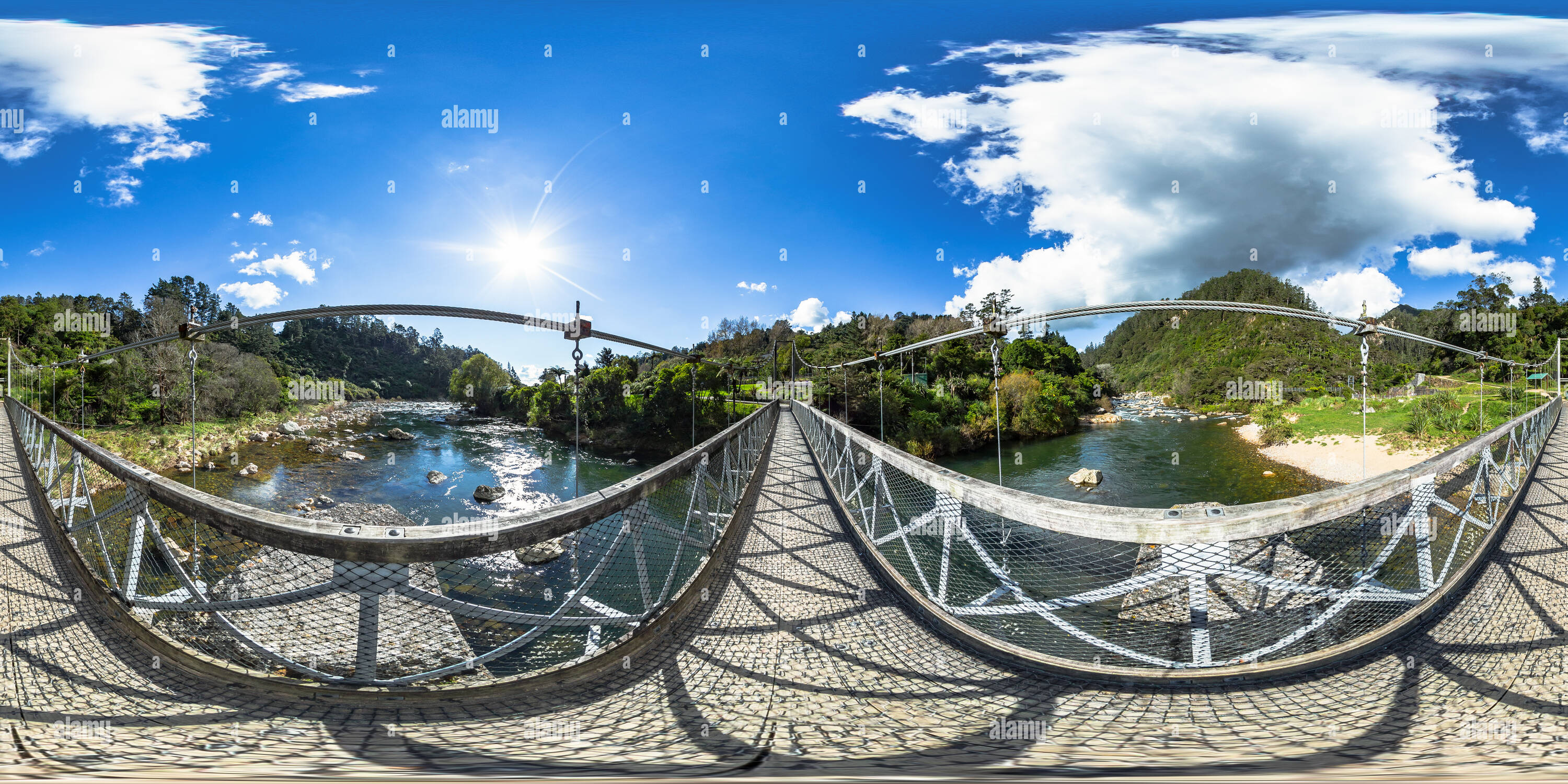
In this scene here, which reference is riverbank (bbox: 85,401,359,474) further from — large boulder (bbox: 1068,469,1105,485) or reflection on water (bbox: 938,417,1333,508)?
large boulder (bbox: 1068,469,1105,485)

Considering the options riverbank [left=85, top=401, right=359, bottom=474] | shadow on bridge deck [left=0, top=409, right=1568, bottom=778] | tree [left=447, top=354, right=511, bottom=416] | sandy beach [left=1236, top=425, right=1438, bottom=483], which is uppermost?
tree [left=447, top=354, right=511, bottom=416]

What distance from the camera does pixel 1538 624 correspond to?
2061 mm

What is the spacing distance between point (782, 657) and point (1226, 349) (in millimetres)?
60812

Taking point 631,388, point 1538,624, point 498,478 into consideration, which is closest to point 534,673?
point 1538,624

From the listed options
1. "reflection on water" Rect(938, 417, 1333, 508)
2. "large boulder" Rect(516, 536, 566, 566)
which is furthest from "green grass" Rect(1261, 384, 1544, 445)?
"large boulder" Rect(516, 536, 566, 566)

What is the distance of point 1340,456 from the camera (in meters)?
18.2

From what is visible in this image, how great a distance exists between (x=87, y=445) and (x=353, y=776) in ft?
11.9

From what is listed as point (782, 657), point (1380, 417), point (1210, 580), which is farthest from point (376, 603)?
point (1380, 417)

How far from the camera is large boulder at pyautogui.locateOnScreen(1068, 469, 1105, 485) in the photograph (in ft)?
52.1

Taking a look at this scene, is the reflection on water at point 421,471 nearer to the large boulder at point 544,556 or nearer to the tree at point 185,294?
the large boulder at point 544,556

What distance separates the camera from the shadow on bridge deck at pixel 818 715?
4.01 ft

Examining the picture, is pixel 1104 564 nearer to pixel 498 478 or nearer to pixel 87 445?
pixel 87 445

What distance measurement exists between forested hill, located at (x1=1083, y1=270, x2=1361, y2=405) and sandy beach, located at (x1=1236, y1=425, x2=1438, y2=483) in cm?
386

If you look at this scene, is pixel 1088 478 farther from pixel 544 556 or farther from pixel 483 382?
pixel 483 382
